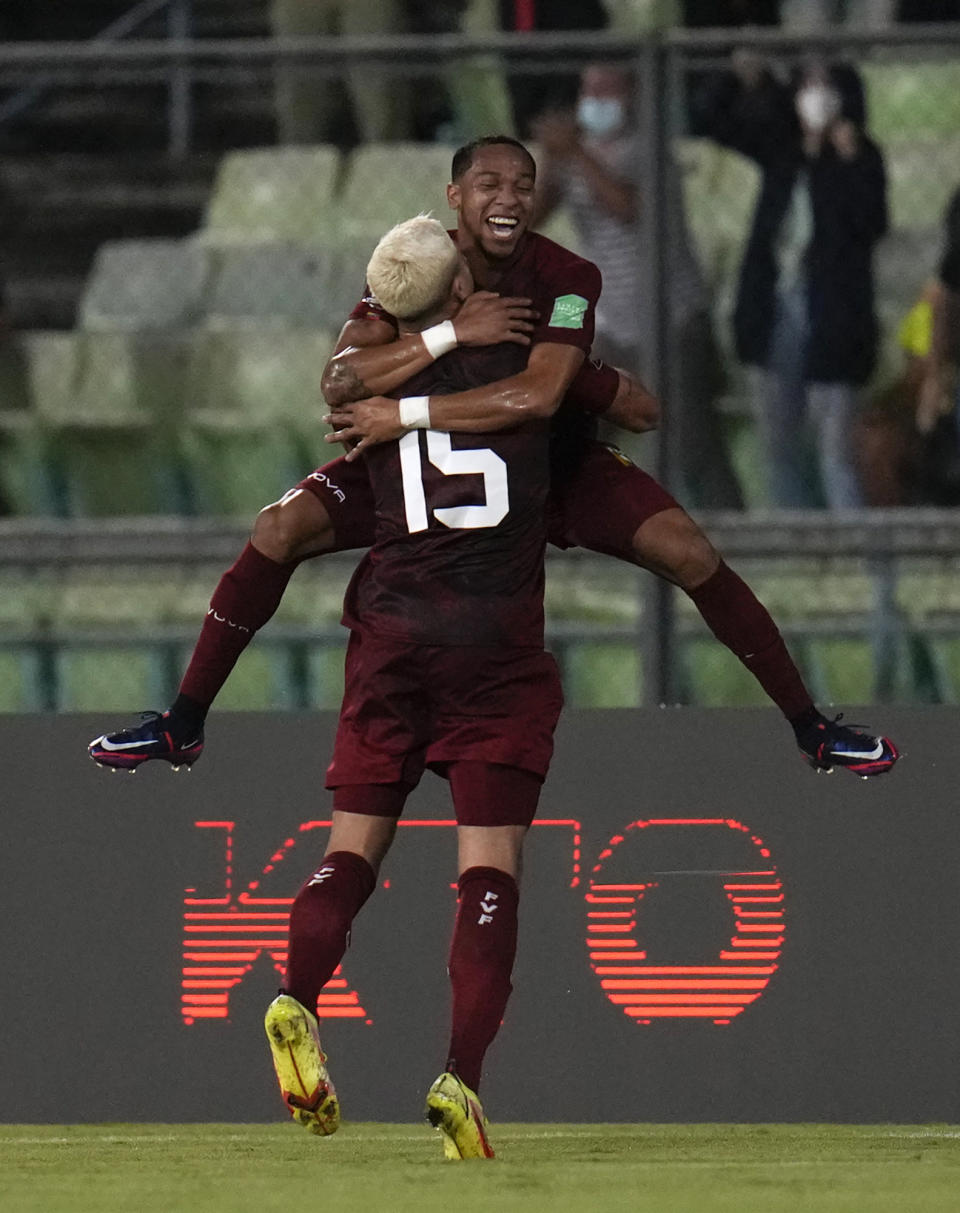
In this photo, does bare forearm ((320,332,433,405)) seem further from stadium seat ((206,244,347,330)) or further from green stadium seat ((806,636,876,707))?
stadium seat ((206,244,347,330))

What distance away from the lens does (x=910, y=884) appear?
610cm

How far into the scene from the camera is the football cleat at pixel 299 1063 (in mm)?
4305

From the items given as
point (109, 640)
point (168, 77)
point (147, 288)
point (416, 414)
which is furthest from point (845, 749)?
point (147, 288)

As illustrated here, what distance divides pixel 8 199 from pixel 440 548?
474cm

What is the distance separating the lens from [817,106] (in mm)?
7141

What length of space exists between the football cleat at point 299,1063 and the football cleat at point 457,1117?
0.18 metres

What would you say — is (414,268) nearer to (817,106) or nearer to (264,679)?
(264,679)

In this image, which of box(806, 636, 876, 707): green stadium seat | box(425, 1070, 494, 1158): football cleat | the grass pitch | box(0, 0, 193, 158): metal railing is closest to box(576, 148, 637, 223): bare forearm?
box(0, 0, 193, 158): metal railing

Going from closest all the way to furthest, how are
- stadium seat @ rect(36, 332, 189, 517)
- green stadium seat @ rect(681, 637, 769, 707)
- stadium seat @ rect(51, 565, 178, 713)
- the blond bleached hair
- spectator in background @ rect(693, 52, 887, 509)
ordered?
the blond bleached hair → green stadium seat @ rect(681, 637, 769, 707) → spectator in background @ rect(693, 52, 887, 509) → stadium seat @ rect(51, 565, 178, 713) → stadium seat @ rect(36, 332, 189, 517)

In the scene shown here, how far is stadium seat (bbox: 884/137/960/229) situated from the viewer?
716cm

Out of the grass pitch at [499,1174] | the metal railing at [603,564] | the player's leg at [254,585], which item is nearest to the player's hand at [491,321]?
the player's leg at [254,585]

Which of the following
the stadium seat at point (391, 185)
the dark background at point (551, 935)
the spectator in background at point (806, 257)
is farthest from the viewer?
the stadium seat at point (391, 185)

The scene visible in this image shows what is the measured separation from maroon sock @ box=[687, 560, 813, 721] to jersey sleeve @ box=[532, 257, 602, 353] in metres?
0.63

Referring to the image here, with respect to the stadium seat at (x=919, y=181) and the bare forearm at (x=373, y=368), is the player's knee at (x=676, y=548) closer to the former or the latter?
the bare forearm at (x=373, y=368)
